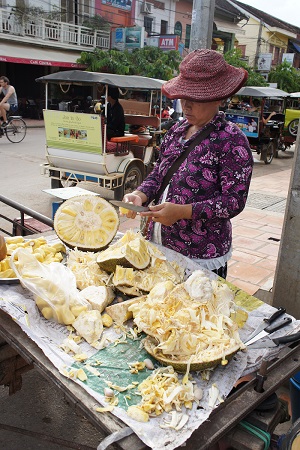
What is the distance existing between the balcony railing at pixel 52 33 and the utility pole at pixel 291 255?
18597mm

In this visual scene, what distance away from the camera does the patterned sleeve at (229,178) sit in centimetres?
188

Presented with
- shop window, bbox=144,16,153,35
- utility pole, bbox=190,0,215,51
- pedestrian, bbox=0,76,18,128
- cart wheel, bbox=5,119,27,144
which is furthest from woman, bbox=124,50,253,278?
shop window, bbox=144,16,153,35

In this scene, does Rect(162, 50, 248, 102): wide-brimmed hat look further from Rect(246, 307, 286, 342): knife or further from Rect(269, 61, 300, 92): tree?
Rect(269, 61, 300, 92): tree

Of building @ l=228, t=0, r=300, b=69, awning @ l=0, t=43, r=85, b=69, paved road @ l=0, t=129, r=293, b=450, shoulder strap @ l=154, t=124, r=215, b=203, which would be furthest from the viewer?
building @ l=228, t=0, r=300, b=69

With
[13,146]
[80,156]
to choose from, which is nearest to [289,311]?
[80,156]

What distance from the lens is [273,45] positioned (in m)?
33.7

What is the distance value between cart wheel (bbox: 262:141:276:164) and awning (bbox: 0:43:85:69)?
37.3 ft

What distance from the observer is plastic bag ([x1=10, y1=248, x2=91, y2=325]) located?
1.61 metres

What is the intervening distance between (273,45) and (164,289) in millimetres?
36449

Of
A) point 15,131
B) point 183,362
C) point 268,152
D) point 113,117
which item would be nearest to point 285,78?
point 268,152

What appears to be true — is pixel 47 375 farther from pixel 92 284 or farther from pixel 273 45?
pixel 273 45

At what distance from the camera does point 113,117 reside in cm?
692

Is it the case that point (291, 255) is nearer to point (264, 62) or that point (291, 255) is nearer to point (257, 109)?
point (257, 109)

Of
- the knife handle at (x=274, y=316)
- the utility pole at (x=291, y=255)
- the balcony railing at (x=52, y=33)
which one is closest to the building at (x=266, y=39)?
the balcony railing at (x=52, y=33)
